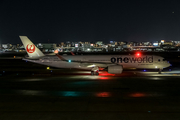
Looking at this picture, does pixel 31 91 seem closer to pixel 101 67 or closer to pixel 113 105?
pixel 113 105

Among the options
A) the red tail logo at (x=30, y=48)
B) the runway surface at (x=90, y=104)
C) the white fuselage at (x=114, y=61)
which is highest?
the red tail logo at (x=30, y=48)

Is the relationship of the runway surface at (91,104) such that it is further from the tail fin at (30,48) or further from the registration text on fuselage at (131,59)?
the tail fin at (30,48)

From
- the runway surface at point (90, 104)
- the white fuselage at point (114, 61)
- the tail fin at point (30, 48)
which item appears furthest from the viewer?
the tail fin at point (30, 48)

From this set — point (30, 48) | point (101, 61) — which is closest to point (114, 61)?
point (101, 61)

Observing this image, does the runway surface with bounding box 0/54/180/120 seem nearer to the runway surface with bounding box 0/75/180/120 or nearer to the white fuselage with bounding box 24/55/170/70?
the runway surface with bounding box 0/75/180/120

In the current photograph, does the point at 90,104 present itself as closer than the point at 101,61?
Yes

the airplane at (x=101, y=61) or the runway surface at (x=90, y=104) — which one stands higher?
the airplane at (x=101, y=61)

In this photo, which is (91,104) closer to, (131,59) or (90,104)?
(90,104)

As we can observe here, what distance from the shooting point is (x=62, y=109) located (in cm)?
1262

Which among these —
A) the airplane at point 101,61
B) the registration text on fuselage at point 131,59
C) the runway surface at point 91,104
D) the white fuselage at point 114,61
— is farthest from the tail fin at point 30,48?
the runway surface at point 91,104

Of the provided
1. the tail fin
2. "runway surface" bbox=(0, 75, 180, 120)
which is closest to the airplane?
the tail fin

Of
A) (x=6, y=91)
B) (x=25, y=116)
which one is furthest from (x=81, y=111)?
(x=6, y=91)

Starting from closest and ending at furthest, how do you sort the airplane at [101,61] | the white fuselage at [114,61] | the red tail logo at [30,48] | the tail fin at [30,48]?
the airplane at [101,61] → the white fuselage at [114,61] → the tail fin at [30,48] → the red tail logo at [30,48]

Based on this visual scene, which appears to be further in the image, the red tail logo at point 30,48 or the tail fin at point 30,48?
the red tail logo at point 30,48
